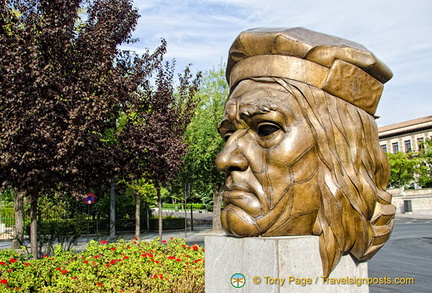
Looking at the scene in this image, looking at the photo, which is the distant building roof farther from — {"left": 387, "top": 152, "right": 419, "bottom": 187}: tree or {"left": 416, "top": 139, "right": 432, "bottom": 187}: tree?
{"left": 416, "top": 139, "right": 432, "bottom": 187}: tree

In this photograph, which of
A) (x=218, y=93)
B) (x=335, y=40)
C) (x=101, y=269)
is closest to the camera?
(x=335, y=40)

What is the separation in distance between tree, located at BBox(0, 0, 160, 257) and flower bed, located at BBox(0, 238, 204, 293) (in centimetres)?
208

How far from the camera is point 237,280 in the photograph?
3.84 m

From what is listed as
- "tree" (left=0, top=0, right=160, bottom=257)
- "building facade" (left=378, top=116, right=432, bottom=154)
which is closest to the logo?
"tree" (left=0, top=0, right=160, bottom=257)

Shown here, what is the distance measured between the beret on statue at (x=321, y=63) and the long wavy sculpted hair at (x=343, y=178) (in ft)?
0.33

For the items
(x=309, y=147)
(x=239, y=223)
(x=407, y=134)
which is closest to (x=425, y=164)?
(x=407, y=134)

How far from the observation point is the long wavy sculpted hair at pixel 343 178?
3838 millimetres

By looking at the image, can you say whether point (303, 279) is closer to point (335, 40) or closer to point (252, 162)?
point (252, 162)

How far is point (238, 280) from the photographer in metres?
3.84

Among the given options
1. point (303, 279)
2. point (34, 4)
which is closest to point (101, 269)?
point (303, 279)

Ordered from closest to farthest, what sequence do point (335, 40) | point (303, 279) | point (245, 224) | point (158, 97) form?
point (303, 279), point (245, 224), point (335, 40), point (158, 97)

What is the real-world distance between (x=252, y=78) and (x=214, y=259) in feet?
6.44

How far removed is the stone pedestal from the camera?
11.7 ft

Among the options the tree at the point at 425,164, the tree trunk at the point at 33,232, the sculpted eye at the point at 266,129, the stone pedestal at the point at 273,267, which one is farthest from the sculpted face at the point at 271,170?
the tree at the point at 425,164
